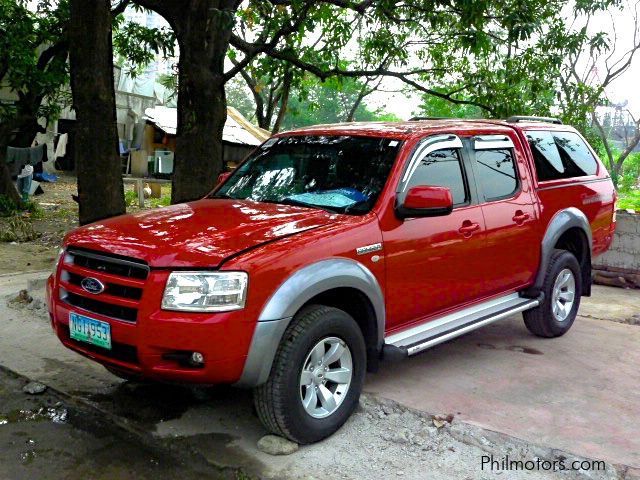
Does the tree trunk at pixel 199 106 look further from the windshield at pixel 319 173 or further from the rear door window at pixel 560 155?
the rear door window at pixel 560 155

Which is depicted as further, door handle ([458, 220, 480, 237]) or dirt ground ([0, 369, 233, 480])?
door handle ([458, 220, 480, 237])

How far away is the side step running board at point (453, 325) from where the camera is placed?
4258 mm

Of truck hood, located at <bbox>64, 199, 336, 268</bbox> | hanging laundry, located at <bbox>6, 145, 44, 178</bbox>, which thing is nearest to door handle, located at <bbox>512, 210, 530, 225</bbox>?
truck hood, located at <bbox>64, 199, 336, 268</bbox>

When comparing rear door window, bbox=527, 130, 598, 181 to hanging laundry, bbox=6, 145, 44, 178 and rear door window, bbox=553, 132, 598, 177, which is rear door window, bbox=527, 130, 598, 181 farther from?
hanging laundry, bbox=6, 145, 44, 178

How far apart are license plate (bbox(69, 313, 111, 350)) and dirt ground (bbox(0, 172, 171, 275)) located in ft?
17.1

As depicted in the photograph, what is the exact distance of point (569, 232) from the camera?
604cm

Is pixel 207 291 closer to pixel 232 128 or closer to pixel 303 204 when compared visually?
pixel 303 204

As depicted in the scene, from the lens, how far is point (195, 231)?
3.80 metres

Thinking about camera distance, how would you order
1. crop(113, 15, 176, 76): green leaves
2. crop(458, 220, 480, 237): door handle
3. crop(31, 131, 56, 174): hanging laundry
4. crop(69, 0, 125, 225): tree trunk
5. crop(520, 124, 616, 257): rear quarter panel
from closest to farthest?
crop(458, 220, 480, 237): door handle → crop(520, 124, 616, 257): rear quarter panel → crop(69, 0, 125, 225): tree trunk → crop(113, 15, 176, 76): green leaves → crop(31, 131, 56, 174): hanging laundry

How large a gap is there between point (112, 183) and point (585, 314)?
502 centimetres

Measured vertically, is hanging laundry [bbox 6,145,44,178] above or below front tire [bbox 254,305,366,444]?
above

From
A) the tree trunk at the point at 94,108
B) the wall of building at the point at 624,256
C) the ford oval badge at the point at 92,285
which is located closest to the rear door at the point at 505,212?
the ford oval badge at the point at 92,285

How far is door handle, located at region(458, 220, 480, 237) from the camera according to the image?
4710mm

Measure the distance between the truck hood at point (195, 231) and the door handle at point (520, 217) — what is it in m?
1.81
